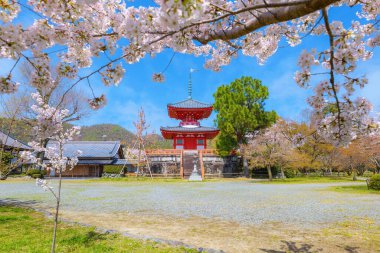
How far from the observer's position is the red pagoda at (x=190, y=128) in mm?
31078

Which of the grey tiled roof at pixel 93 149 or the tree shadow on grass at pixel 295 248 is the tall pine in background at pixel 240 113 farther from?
the tree shadow on grass at pixel 295 248

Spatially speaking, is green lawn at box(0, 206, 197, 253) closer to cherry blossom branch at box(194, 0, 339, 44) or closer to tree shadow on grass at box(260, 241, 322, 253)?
tree shadow on grass at box(260, 241, 322, 253)

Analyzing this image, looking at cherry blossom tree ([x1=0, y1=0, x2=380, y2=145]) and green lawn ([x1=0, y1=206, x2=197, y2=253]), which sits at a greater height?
cherry blossom tree ([x1=0, y1=0, x2=380, y2=145])

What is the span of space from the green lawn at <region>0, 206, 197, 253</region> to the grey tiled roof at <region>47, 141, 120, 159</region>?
29.5 meters

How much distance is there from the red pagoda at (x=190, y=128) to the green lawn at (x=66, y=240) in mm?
25580

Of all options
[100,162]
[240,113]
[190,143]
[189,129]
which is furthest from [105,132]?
[240,113]

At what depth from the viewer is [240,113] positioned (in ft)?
82.7

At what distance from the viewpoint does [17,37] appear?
77.4 inches

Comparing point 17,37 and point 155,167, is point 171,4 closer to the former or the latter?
point 17,37

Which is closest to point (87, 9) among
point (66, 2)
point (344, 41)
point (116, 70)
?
point (66, 2)

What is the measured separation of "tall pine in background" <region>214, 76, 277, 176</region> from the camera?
2553 centimetres

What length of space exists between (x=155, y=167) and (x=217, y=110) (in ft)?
30.3

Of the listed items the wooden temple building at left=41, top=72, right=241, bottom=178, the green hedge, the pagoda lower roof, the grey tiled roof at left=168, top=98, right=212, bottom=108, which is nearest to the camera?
the wooden temple building at left=41, top=72, right=241, bottom=178

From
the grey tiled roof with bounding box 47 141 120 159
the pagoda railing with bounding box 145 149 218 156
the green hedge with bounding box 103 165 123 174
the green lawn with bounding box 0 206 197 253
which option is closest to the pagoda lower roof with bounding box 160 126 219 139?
the pagoda railing with bounding box 145 149 218 156
